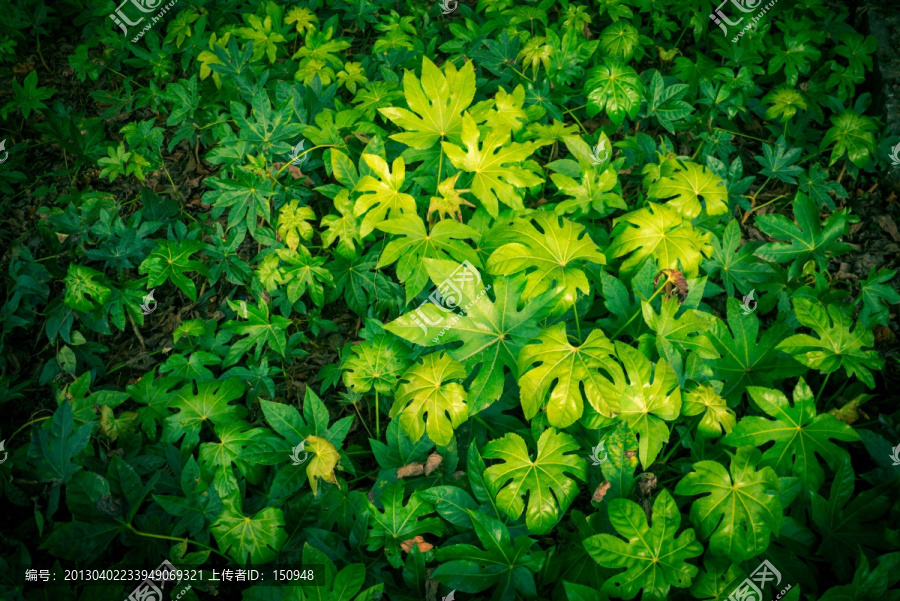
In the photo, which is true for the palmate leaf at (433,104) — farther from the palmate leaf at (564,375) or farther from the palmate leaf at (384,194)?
the palmate leaf at (564,375)

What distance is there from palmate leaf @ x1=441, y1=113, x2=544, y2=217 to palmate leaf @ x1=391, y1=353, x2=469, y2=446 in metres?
0.75

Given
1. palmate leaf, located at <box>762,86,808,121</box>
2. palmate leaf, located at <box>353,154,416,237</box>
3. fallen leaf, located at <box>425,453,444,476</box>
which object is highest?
palmate leaf, located at <box>762,86,808,121</box>

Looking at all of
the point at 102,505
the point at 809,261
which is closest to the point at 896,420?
the point at 809,261

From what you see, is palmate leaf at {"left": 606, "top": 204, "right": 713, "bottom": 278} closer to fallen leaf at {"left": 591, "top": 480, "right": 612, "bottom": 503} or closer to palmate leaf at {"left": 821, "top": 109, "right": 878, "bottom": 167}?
fallen leaf at {"left": 591, "top": 480, "right": 612, "bottom": 503}

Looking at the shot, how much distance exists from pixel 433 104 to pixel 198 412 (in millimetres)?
1754

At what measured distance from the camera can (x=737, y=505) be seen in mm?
1788

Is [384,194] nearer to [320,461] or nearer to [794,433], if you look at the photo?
[320,461]

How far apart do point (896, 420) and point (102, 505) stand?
327 cm

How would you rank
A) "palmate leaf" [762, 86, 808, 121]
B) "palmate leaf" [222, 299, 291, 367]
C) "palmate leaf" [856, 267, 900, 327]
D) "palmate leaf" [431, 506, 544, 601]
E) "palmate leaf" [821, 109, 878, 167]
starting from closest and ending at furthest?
"palmate leaf" [431, 506, 544, 601], "palmate leaf" [856, 267, 900, 327], "palmate leaf" [222, 299, 291, 367], "palmate leaf" [821, 109, 878, 167], "palmate leaf" [762, 86, 808, 121]

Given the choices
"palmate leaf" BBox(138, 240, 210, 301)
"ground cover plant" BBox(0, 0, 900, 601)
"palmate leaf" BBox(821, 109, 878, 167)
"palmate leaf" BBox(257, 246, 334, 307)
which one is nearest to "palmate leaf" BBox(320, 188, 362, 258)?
"ground cover plant" BBox(0, 0, 900, 601)

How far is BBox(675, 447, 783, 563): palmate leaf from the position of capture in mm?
1740

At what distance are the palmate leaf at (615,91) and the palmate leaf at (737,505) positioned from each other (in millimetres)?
1779

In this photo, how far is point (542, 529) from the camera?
72.8 inches

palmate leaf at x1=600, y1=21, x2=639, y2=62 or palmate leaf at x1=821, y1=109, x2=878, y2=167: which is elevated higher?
palmate leaf at x1=600, y1=21, x2=639, y2=62
